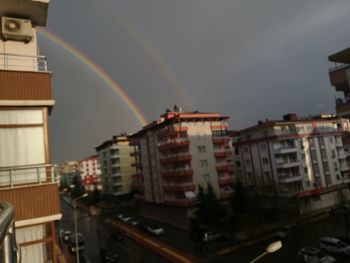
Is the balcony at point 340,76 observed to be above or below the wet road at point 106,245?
above

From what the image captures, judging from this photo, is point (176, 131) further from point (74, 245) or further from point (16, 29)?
point (16, 29)

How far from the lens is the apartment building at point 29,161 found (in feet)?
27.8

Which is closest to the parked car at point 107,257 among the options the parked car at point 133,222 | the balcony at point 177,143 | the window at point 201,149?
the parked car at point 133,222

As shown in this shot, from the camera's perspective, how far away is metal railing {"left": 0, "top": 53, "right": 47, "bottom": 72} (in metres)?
10.6

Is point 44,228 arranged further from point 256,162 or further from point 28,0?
point 256,162

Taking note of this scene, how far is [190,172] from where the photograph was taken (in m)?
44.9

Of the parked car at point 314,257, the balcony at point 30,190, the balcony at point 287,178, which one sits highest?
the balcony at point 30,190

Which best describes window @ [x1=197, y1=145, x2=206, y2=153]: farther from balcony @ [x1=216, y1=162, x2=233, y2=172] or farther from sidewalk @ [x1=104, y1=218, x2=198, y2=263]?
sidewalk @ [x1=104, y1=218, x2=198, y2=263]

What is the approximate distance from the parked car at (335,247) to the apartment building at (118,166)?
55843 mm

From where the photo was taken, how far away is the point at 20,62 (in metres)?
11.1

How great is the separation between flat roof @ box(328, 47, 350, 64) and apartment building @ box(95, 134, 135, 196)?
6551 cm

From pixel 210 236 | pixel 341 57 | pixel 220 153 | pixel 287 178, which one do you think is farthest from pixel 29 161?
pixel 287 178

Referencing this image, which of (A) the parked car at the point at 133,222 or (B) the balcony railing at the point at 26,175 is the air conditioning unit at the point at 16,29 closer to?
(B) the balcony railing at the point at 26,175

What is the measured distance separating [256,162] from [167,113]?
18.6 meters
